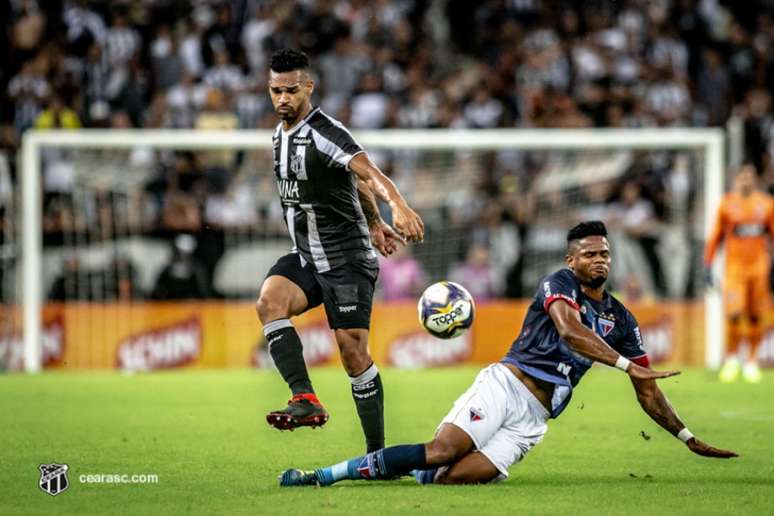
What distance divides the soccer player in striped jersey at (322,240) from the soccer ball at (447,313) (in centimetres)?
37

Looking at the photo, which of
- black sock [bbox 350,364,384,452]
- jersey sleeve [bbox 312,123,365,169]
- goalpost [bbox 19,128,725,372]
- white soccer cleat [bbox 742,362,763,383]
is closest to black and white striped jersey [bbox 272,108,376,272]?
jersey sleeve [bbox 312,123,365,169]

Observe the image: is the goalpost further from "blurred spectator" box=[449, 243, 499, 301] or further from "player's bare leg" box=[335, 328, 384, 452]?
"player's bare leg" box=[335, 328, 384, 452]

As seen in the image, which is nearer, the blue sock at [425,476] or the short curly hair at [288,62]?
the blue sock at [425,476]

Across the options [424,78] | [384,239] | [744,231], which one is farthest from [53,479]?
[424,78]

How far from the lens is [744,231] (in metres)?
17.5

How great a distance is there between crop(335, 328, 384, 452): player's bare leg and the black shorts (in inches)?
2.7

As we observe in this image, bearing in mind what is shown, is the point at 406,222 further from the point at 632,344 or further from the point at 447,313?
the point at 632,344

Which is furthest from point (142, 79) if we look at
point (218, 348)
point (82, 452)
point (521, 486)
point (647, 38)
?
point (521, 486)

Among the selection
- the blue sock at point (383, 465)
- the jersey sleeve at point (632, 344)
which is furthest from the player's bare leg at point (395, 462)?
the jersey sleeve at point (632, 344)

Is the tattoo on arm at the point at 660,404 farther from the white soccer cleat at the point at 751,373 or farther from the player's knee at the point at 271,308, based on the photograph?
the white soccer cleat at the point at 751,373

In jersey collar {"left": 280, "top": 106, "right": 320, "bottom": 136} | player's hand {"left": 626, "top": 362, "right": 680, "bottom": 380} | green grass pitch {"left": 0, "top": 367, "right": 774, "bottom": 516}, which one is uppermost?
jersey collar {"left": 280, "top": 106, "right": 320, "bottom": 136}

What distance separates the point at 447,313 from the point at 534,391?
779mm

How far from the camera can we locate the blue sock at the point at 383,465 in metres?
7.60

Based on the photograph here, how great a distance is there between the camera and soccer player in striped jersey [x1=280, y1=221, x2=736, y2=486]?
25.1 ft
